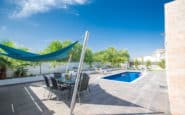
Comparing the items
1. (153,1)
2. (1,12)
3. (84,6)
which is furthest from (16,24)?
(153,1)

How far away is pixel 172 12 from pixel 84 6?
376 inches

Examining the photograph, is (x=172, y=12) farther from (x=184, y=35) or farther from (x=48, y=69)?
(x=48, y=69)

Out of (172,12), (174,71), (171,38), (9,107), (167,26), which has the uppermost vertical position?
(172,12)

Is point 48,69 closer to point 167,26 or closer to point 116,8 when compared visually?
point 116,8

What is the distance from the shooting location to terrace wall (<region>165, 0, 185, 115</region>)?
356cm

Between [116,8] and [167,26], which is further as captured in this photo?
→ [116,8]

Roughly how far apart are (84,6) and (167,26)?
9.55 m

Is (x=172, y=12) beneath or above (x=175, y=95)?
above

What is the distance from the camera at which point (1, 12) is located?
12.1 metres

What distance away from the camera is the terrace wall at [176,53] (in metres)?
3.56

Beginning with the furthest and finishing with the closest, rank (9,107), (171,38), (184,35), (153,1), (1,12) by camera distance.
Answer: (1,12)
(153,1)
(9,107)
(171,38)
(184,35)

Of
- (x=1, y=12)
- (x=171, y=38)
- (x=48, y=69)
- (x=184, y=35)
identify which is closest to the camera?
(x=184, y=35)

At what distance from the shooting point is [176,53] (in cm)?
371

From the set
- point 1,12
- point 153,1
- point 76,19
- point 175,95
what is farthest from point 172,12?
point 1,12
